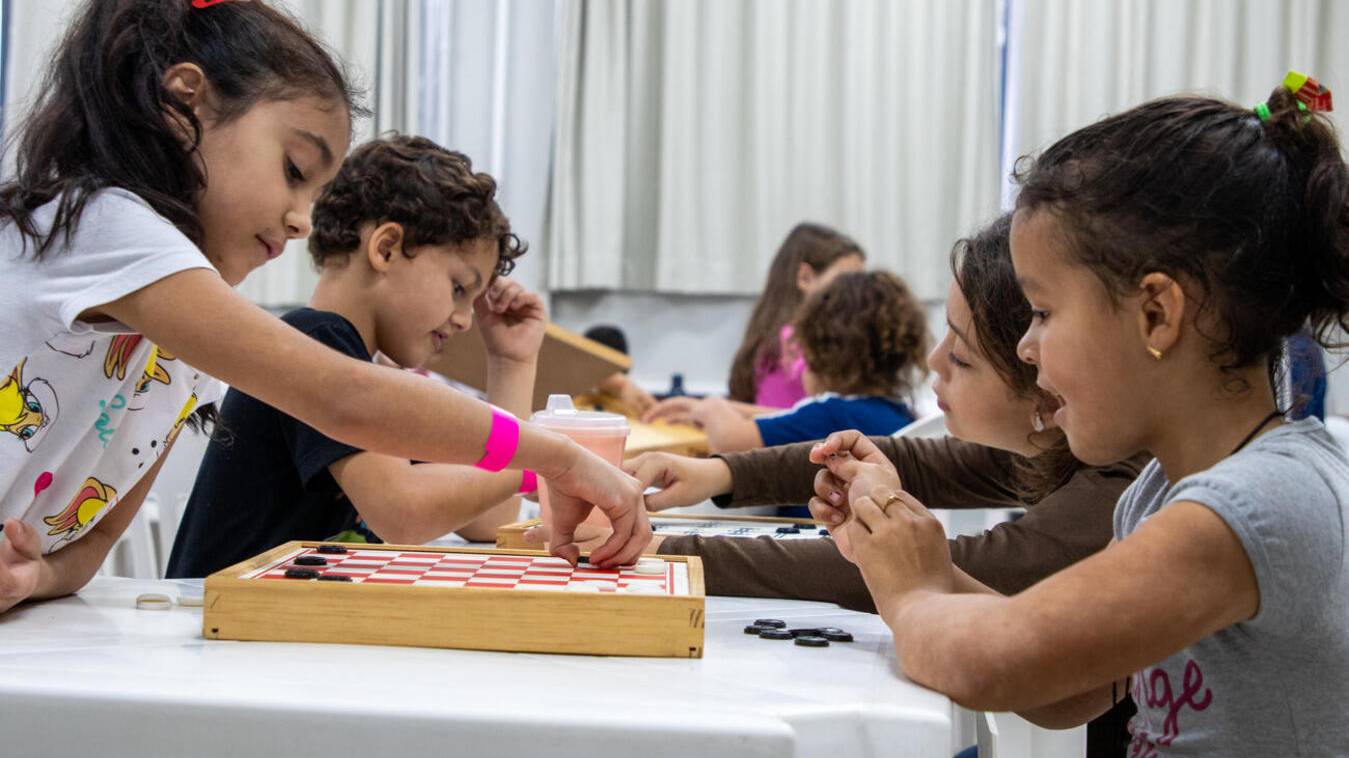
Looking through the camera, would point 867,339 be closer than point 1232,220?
No

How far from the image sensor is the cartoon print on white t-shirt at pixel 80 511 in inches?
46.5

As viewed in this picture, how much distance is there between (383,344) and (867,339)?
4.48 ft

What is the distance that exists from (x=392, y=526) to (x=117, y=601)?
388mm

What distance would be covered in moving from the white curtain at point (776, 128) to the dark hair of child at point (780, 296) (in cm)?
77

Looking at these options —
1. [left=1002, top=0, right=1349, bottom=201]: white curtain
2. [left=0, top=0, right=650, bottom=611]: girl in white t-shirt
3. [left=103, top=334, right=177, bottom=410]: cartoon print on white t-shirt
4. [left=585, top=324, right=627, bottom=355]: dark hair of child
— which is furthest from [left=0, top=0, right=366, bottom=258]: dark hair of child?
[left=1002, top=0, right=1349, bottom=201]: white curtain

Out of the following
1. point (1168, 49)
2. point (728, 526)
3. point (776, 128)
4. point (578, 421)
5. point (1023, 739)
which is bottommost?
point (1023, 739)

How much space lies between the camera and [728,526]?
1586 millimetres

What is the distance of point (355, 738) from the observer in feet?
2.31

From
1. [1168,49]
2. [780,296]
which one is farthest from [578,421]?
[1168,49]

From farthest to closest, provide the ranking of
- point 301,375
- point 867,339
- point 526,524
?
point 867,339 → point 526,524 → point 301,375

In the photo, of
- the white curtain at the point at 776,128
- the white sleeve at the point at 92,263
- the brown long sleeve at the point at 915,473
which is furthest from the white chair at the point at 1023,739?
the white curtain at the point at 776,128

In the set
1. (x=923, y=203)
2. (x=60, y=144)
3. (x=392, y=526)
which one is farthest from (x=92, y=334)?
(x=923, y=203)

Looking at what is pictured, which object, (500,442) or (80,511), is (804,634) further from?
(80,511)

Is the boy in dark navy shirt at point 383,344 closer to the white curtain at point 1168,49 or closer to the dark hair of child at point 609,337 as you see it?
the dark hair of child at point 609,337
